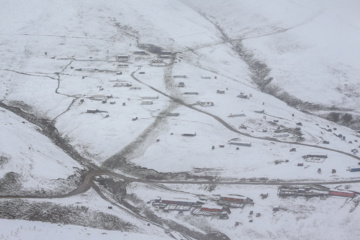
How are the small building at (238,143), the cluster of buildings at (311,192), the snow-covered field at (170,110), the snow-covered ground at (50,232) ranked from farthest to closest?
the small building at (238,143) → the cluster of buildings at (311,192) → the snow-covered field at (170,110) → the snow-covered ground at (50,232)

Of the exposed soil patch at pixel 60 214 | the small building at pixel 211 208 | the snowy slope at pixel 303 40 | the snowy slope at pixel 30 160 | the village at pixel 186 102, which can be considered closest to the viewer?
the exposed soil patch at pixel 60 214

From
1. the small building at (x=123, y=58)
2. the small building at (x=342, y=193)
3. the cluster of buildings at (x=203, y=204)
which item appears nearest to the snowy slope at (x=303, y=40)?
the small building at (x=342, y=193)

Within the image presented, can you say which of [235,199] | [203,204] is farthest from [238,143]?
[203,204]

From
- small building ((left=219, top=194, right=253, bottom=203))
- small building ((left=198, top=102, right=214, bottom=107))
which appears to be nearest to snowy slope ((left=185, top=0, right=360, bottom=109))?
small building ((left=198, top=102, right=214, bottom=107))

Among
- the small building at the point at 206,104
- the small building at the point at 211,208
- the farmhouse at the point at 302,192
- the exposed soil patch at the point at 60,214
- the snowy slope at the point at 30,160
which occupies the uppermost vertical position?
the farmhouse at the point at 302,192

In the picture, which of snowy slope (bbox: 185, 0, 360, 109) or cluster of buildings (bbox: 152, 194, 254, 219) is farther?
snowy slope (bbox: 185, 0, 360, 109)

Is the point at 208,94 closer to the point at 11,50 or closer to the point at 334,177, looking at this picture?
the point at 334,177

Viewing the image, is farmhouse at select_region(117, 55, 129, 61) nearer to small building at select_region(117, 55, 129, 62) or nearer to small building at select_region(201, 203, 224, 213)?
small building at select_region(117, 55, 129, 62)

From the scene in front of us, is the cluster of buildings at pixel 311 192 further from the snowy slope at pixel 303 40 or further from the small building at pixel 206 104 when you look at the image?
the snowy slope at pixel 303 40

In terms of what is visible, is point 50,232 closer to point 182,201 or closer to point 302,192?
point 182,201
